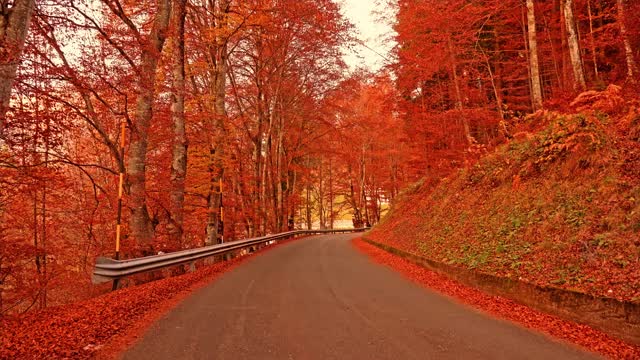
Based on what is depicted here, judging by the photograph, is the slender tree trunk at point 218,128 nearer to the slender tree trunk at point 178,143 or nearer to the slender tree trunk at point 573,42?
the slender tree trunk at point 178,143

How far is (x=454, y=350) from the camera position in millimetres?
4402

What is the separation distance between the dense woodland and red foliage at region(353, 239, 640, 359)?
21.1 feet

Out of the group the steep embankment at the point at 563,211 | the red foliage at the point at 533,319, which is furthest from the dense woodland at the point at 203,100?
the red foliage at the point at 533,319

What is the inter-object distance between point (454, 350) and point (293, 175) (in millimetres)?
33648

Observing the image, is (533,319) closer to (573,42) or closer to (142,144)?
(573,42)

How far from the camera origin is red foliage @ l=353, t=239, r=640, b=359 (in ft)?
14.7

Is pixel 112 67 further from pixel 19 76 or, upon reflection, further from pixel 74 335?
pixel 74 335

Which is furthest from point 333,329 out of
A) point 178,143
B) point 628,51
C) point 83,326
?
point 628,51

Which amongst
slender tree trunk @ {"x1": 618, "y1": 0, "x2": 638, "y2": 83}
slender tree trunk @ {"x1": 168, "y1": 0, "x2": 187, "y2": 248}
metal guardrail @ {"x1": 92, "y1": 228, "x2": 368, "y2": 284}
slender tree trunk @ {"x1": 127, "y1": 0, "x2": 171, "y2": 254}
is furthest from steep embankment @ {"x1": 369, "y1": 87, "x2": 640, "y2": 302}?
slender tree trunk @ {"x1": 127, "y1": 0, "x2": 171, "y2": 254}

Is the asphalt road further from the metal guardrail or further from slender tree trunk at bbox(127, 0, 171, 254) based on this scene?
slender tree trunk at bbox(127, 0, 171, 254)

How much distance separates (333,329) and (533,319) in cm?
297

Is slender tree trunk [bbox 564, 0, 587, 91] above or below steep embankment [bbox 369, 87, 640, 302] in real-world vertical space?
above

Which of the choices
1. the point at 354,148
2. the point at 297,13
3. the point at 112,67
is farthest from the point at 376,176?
the point at 112,67

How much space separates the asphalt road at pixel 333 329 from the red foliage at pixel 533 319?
28cm
